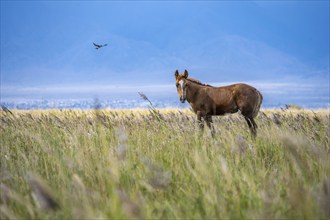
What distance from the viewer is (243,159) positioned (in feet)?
18.0

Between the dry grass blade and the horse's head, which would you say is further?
the horse's head

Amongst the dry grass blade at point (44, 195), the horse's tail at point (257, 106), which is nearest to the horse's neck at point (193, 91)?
the horse's tail at point (257, 106)

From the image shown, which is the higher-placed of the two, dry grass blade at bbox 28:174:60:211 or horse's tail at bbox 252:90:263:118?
horse's tail at bbox 252:90:263:118

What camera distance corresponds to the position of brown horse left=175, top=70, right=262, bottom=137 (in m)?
14.3

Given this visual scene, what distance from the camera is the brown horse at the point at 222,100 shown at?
1434 centimetres

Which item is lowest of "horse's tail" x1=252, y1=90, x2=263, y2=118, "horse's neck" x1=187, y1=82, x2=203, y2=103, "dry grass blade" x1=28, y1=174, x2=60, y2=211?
"dry grass blade" x1=28, y1=174, x2=60, y2=211

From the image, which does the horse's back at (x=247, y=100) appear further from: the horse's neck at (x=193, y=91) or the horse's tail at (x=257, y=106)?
the horse's neck at (x=193, y=91)

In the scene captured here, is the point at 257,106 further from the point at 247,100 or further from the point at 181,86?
the point at 181,86

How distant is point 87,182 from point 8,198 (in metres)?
1.08

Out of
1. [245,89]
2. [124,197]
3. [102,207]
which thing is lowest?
[102,207]

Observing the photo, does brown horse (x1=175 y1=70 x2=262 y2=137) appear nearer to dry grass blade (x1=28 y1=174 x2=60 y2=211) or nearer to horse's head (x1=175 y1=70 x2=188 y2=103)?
horse's head (x1=175 y1=70 x2=188 y2=103)

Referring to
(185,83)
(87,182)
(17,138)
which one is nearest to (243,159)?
(87,182)

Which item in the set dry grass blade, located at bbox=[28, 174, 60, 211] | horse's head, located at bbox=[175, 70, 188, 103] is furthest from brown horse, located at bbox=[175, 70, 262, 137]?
dry grass blade, located at bbox=[28, 174, 60, 211]

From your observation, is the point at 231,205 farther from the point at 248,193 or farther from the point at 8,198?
the point at 8,198
